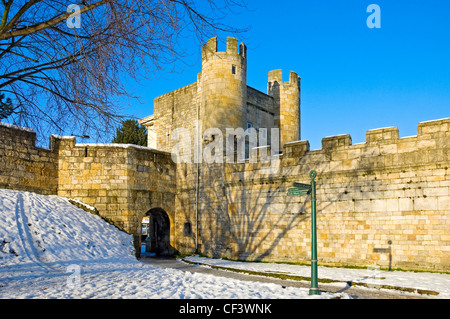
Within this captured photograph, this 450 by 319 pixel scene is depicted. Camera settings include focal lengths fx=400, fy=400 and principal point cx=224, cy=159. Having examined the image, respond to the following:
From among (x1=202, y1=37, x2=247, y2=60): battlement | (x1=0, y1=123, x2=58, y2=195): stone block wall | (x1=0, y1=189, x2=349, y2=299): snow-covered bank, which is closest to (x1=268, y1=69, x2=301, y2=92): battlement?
(x1=202, y1=37, x2=247, y2=60): battlement

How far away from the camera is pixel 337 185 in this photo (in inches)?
550

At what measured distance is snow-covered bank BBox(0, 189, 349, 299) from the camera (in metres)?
7.56

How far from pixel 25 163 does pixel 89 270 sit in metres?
7.49

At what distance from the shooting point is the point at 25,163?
15898mm

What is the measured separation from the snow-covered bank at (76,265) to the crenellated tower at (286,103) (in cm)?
1079

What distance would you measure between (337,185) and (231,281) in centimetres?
633

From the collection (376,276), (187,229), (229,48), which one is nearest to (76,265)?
(187,229)

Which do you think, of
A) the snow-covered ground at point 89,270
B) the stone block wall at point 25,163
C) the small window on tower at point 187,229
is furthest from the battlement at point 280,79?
the stone block wall at point 25,163

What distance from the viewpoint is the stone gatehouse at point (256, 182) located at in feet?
40.3

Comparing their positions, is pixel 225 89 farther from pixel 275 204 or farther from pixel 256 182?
pixel 275 204

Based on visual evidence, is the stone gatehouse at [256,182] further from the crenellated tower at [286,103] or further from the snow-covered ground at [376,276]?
the snow-covered ground at [376,276]
